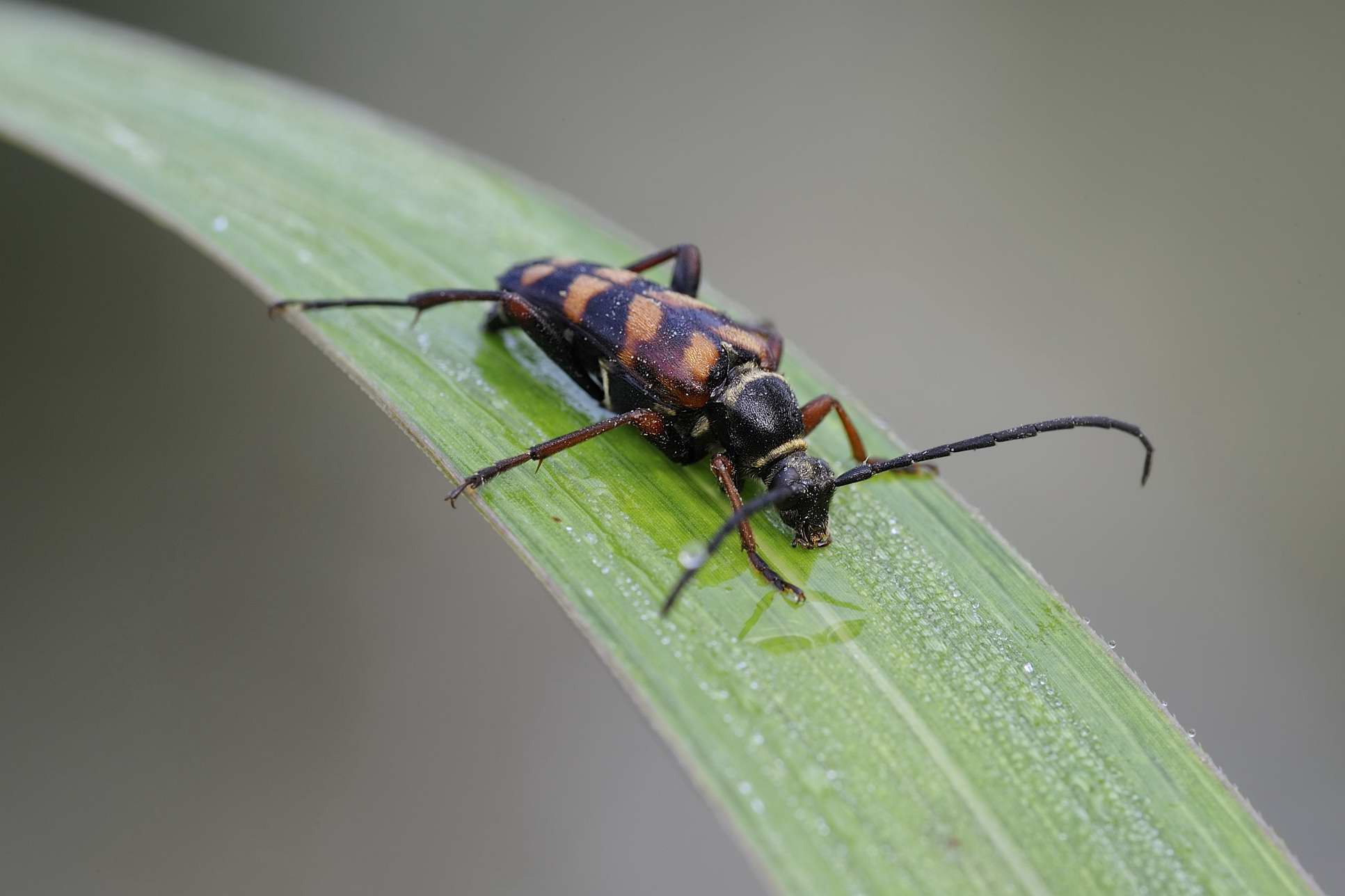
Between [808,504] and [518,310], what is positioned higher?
[808,504]

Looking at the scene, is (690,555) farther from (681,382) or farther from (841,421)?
(841,421)

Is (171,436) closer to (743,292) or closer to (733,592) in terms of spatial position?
(743,292)

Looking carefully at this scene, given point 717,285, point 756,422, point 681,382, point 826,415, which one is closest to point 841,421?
point 826,415

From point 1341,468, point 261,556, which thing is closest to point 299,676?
point 261,556

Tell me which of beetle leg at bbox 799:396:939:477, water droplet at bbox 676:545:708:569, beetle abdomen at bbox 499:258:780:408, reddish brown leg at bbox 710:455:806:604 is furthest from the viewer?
beetle leg at bbox 799:396:939:477

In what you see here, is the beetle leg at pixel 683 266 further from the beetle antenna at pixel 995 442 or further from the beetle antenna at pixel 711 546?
the beetle antenna at pixel 711 546

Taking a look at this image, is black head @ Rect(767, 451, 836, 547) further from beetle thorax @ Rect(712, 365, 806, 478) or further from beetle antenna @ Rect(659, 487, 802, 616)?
beetle thorax @ Rect(712, 365, 806, 478)

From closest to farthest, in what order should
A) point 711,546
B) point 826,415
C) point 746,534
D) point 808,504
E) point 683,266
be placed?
point 711,546
point 746,534
point 808,504
point 826,415
point 683,266

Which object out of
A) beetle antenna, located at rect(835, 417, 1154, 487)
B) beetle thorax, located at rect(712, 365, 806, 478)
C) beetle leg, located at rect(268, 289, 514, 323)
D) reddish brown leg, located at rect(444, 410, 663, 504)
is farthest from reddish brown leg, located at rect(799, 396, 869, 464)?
beetle leg, located at rect(268, 289, 514, 323)
